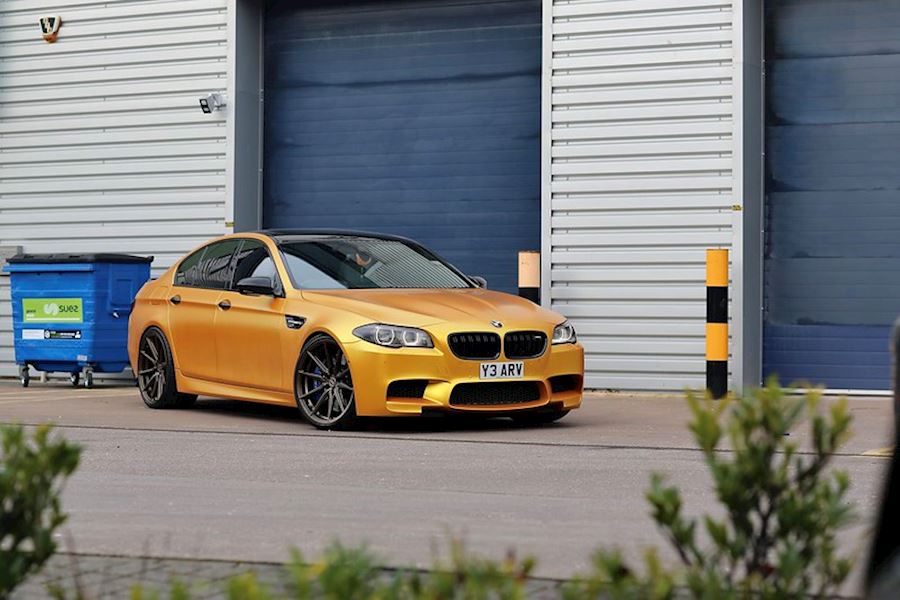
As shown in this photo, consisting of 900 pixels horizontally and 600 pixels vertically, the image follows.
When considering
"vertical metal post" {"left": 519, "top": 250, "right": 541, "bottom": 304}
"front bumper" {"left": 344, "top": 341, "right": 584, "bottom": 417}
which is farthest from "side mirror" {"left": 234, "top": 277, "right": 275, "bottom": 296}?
"vertical metal post" {"left": 519, "top": 250, "right": 541, "bottom": 304}

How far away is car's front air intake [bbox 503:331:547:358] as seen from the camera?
1114 cm

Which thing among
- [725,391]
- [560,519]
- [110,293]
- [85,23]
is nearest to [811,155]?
[725,391]

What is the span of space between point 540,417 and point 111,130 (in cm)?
798

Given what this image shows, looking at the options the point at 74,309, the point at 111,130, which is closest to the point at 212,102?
the point at 111,130

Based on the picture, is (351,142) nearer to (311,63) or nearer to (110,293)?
(311,63)

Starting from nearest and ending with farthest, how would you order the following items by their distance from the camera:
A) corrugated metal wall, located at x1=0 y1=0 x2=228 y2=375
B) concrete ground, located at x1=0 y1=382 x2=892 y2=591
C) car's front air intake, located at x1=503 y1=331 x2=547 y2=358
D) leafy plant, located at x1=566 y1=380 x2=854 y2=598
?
leafy plant, located at x1=566 y1=380 x2=854 y2=598, concrete ground, located at x1=0 y1=382 x2=892 y2=591, car's front air intake, located at x1=503 y1=331 x2=547 y2=358, corrugated metal wall, located at x1=0 y1=0 x2=228 y2=375

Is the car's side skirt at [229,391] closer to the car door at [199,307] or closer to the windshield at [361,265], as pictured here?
the car door at [199,307]

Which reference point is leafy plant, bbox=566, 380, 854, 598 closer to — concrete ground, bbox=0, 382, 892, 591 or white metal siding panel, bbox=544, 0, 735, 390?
concrete ground, bbox=0, 382, 892, 591

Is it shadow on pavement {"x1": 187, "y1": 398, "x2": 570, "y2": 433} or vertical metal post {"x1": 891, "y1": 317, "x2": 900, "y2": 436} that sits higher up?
vertical metal post {"x1": 891, "y1": 317, "x2": 900, "y2": 436}

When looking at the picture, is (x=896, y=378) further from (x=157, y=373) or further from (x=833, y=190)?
(x=833, y=190)

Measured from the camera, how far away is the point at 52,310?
54.5 feet

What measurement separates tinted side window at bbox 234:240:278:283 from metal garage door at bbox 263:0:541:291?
446 centimetres

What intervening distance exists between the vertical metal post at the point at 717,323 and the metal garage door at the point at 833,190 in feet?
6.73

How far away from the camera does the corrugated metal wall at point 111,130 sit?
17.9m
